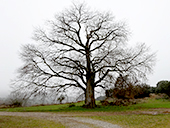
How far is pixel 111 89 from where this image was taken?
70.4 ft

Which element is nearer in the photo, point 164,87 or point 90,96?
point 90,96

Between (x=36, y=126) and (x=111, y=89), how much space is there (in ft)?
42.1

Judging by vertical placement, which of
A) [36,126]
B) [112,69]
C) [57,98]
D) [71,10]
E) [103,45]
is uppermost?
[71,10]

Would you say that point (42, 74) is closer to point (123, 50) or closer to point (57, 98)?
point (57, 98)

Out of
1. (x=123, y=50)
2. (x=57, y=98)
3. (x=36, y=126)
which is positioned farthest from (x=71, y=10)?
(x=36, y=126)

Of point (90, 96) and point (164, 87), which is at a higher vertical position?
point (164, 87)

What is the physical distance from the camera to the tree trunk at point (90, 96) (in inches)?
829

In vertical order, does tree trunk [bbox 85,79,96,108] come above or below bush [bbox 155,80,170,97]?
below

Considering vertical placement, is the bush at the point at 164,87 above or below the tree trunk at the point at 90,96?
above

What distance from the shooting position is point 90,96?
21344mm

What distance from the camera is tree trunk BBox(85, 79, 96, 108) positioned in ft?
69.1

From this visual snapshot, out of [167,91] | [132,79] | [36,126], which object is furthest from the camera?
[167,91]

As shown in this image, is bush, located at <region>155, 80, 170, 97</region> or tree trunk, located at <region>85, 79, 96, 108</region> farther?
bush, located at <region>155, 80, 170, 97</region>

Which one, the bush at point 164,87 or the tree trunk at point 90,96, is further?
the bush at point 164,87
